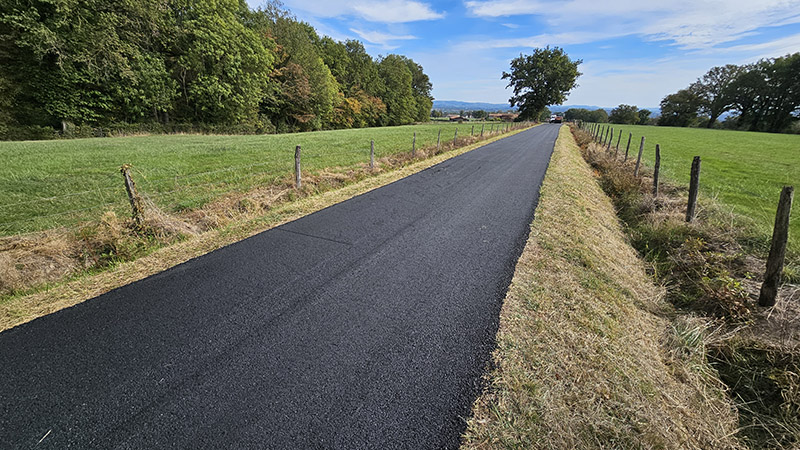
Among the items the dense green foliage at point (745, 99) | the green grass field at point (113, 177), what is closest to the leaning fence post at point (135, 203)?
the green grass field at point (113, 177)

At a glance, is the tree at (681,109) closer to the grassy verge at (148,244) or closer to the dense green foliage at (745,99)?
the dense green foliage at (745,99)

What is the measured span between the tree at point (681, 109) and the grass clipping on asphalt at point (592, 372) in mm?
93526

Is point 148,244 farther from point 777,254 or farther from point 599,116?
point 599,116

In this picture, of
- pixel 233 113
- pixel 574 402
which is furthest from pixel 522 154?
pixel 233 113

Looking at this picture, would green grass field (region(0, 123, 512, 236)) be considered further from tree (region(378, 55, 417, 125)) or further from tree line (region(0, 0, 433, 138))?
tree (region(378, 55, 417, 125))

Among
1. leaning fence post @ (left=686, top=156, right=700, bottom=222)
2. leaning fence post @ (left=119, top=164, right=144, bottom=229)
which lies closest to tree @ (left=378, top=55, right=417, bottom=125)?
leaning fence post @ (left=686, top=156, right=700, bottom=222)

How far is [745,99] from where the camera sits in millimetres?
61219

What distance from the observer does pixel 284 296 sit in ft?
11.3

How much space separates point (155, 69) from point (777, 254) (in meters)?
32.8

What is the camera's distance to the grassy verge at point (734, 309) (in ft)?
8.11

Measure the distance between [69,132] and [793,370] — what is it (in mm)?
31241

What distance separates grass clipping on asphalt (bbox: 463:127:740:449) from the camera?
203 cm

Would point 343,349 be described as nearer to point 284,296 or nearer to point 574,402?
point 284,296

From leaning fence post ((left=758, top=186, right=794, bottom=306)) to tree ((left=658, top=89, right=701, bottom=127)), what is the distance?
304ft
